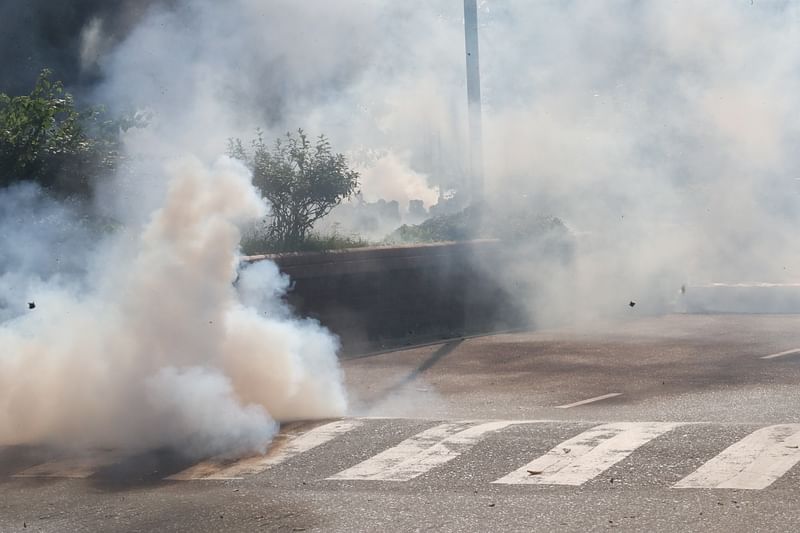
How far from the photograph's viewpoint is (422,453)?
851 cm

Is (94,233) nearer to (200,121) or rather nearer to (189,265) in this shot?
(189,265)

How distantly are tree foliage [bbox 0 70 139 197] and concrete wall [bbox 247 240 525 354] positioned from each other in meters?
2.12

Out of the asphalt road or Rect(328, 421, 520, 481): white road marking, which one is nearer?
the asphalt road

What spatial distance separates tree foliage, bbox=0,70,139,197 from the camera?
44.5ft

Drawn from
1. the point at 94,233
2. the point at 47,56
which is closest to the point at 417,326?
the point at 94,233

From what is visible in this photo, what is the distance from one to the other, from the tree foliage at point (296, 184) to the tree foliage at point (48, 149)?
7.59ft

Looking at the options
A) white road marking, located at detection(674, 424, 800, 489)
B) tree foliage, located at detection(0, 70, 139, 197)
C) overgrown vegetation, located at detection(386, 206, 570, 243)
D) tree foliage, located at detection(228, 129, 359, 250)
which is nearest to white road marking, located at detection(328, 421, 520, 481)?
white road marking, located at detection(674, 424, 800, 489)

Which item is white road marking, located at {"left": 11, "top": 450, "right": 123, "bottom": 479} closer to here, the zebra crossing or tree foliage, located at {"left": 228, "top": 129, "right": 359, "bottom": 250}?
the zebra crossing

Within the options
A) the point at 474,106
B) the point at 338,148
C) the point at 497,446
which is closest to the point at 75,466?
the point at 497,446

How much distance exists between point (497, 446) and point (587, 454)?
68 centimetres

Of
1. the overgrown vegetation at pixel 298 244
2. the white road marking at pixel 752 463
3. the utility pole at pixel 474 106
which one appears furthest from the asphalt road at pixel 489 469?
the utility pole at pixel 474 106

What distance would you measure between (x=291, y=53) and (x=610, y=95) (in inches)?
310

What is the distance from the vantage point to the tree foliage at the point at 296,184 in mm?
16281

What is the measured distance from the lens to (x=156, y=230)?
10516 millimetres
